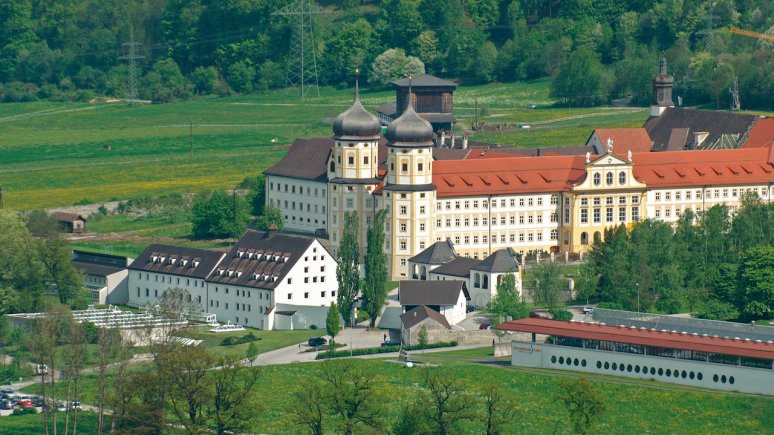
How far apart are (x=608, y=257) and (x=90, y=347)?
31.2 metres

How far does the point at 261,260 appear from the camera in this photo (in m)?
147

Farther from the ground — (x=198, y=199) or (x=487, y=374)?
(x=198, y=199)

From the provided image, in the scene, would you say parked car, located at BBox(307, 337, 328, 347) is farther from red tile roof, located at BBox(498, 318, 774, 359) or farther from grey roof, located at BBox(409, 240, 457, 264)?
grey roof, located at BBox(409, 240, 457, 264)

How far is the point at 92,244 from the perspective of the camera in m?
169

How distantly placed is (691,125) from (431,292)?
46.4 metres

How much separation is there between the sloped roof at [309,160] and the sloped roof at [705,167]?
18.0m

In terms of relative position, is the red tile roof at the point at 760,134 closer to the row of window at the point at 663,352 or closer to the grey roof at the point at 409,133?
the grey roof at the point at 409,133

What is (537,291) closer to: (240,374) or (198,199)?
(240,374)

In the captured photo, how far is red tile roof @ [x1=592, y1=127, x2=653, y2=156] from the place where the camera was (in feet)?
582

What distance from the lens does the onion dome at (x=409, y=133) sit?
156125 mm

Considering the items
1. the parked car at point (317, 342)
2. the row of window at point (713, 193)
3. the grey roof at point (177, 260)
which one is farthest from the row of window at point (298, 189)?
the parked car at point (317, 342)

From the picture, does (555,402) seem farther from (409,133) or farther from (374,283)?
(409,133)

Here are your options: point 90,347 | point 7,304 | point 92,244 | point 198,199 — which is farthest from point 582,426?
point 198,199

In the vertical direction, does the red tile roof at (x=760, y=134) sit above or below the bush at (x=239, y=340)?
above
